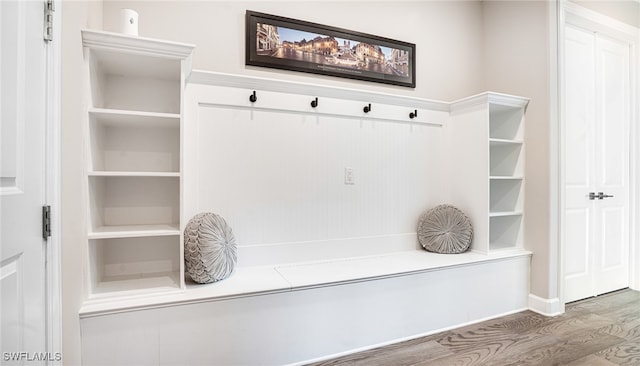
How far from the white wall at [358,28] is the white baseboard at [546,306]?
1.85 m

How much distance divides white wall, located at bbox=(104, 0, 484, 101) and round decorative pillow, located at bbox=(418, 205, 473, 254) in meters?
1.03

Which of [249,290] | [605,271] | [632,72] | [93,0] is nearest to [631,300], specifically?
[605,271]

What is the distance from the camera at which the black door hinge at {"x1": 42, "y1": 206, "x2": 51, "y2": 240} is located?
3.77ft

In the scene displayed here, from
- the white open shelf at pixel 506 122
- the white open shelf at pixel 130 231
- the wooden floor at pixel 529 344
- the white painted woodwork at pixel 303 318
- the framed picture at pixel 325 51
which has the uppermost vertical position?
the framed picture at pixel 325 51

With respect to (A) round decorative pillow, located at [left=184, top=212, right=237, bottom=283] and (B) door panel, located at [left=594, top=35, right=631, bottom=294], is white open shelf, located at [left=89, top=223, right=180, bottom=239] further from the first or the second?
(B) door panel, located at [left=594, top=35, right=631, bottom=294]

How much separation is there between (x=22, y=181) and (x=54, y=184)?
0.19 m

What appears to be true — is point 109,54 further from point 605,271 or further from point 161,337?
point 605,271

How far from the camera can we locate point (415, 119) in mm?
2783

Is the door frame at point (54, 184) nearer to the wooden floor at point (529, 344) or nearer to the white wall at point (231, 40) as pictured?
the white wall at point (231, 40)

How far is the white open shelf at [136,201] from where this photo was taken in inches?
75.0

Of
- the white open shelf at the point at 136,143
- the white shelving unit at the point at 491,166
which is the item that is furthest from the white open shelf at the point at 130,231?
the white shelving unit at the point at 491,166

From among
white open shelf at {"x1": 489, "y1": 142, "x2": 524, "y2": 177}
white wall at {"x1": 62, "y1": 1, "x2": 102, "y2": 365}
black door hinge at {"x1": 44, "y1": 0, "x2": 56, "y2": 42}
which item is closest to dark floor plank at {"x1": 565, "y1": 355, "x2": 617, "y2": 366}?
white open shelf at {"x1": 489, "y1": 142, "x2": 524, "y2": 177}

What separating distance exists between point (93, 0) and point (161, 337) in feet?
5.85

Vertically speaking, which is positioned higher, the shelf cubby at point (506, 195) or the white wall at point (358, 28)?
the white wall at point (358, 28)
